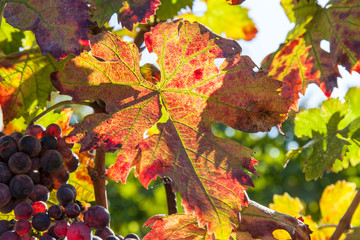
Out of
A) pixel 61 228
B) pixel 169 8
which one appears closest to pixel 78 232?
pixel 61 228

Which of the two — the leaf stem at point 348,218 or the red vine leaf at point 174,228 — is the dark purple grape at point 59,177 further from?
the leaf stem at point 348,218

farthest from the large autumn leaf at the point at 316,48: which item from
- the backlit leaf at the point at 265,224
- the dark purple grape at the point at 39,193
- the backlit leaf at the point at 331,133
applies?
the dark purple grape at the point at 39,193

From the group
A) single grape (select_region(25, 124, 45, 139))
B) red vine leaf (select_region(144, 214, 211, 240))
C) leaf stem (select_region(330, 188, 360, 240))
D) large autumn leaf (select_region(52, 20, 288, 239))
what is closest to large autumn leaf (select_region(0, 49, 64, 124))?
single grape (select_region(25, 124, 45, 139))

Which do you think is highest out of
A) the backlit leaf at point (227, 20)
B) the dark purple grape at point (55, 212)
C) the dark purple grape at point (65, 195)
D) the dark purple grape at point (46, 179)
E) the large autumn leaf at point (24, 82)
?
the backlit leaf at point (227, 20)

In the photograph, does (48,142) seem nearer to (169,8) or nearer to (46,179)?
(46,179)

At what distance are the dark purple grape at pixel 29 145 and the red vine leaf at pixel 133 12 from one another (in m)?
0.20

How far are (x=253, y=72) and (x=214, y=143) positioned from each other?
0.10 meters

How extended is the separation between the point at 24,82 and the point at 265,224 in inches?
16.6

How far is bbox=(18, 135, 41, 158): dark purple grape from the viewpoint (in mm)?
641

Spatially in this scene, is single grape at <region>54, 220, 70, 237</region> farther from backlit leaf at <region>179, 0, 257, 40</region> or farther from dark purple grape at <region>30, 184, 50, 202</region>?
backlit leaf at <region>179, 0, 257, 40</region>

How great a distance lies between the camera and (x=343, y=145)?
910mm

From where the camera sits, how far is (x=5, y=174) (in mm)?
628

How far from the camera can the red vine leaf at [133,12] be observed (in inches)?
23.1

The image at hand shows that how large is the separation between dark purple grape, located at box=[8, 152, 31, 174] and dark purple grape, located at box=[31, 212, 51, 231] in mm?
73
